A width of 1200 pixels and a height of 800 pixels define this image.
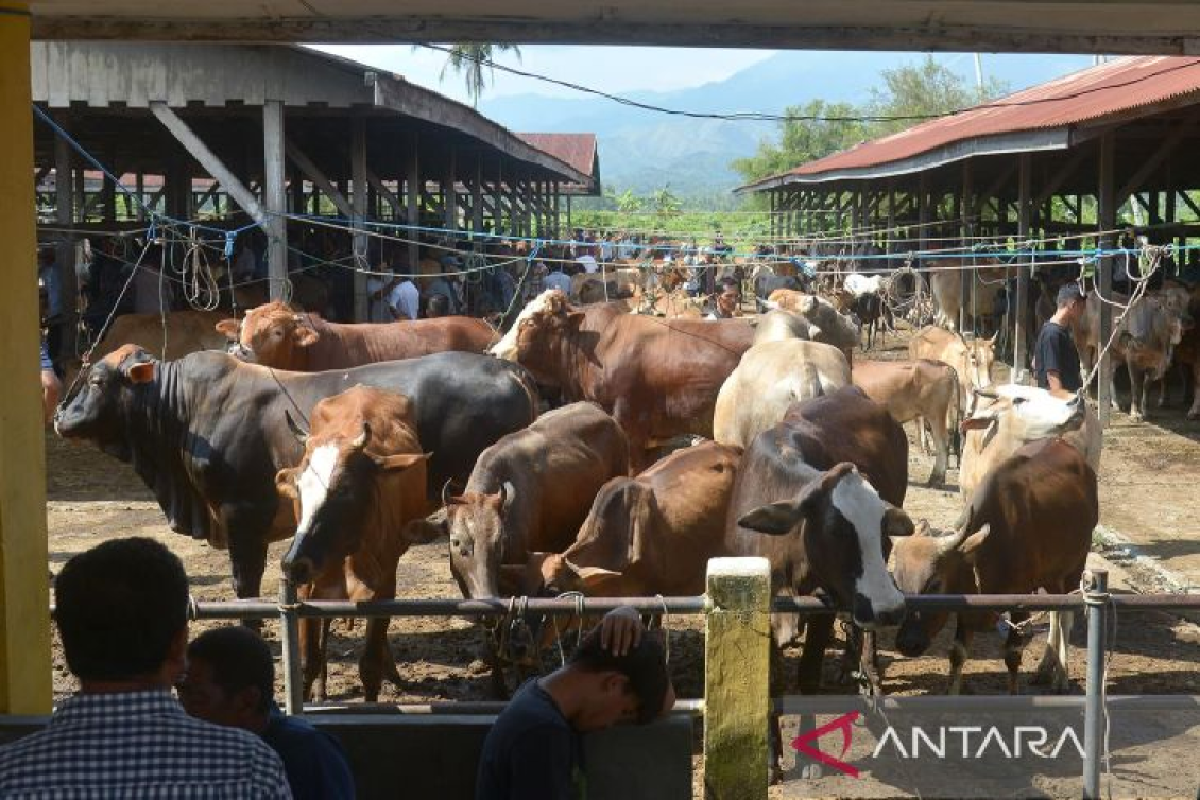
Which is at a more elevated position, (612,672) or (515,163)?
(515,163)

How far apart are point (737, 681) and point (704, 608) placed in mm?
283

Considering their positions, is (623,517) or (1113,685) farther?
(1113,685)

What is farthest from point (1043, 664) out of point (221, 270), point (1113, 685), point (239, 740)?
point (221, 270)

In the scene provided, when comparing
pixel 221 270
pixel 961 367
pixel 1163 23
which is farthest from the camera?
pixel 221 270

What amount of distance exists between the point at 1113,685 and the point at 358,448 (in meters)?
4.62

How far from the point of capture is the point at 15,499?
4.22 m

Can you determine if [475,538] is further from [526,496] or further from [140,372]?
[140,372]

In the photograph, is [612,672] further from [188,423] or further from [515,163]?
[515,163]

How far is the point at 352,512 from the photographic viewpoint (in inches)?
279

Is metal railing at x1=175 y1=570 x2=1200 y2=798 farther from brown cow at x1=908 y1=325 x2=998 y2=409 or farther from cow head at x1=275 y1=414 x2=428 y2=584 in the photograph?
brown cow at x1=908 y1=325 x2=998 y2=409

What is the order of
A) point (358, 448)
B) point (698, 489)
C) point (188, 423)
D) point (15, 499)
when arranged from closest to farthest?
point (15, 499), point (358, 448), point (698, 489), point (188, 423)

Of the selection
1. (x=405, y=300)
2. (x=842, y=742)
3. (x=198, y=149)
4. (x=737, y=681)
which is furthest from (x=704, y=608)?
(x=405, y=300)

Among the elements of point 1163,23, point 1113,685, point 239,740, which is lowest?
point 1113,685

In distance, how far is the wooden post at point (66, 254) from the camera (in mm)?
17547
